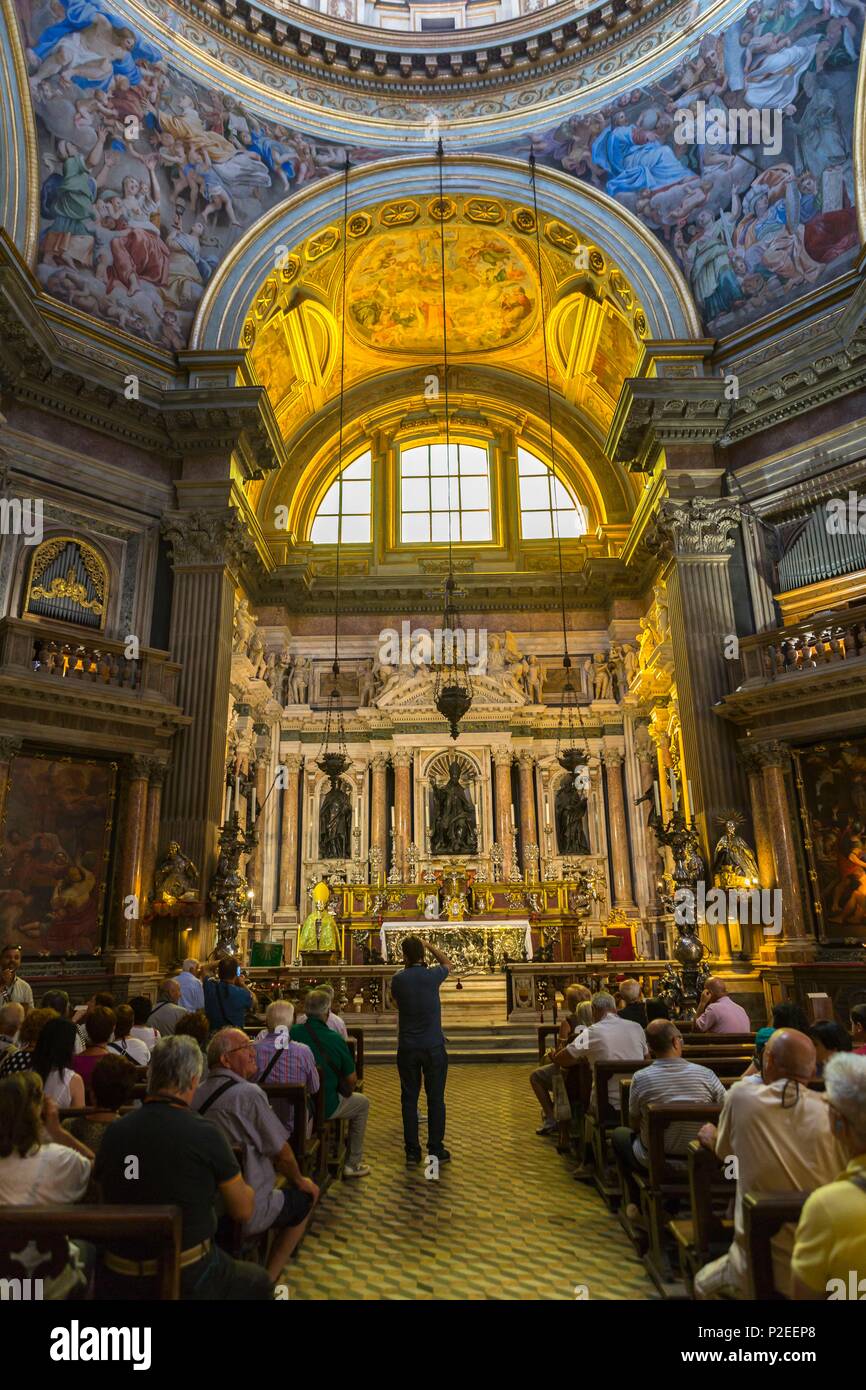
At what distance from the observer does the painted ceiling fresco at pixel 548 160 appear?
15125 mm

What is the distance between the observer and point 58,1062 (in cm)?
463

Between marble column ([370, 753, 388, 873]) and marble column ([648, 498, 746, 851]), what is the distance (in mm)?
8752

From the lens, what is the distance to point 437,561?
2392cm

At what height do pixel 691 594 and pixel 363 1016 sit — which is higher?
pixel 691 594

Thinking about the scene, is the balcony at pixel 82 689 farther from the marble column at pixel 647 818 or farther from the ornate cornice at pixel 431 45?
the ornate cornice at pixel 431 45

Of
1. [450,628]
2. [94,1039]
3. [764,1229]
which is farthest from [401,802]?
[764,1229]

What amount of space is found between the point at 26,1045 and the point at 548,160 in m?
19.9

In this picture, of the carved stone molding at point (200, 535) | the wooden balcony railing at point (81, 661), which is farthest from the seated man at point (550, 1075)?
the carved stone molding at point (200, 535)

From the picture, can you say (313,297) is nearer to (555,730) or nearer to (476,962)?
(555,730)

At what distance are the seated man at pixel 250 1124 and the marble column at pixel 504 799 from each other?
56.5 feet

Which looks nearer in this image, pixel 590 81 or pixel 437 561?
pixel 590 81

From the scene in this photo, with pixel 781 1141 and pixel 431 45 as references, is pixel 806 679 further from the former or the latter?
pixel 431 45
